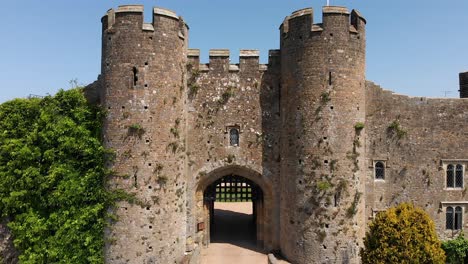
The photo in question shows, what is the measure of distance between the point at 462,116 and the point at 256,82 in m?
12.0

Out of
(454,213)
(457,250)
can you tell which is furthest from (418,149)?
(457,250)

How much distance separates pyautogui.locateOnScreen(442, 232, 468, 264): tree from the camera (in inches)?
750

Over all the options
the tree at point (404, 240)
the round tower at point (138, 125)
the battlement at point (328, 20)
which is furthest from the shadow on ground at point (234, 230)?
the battlement at point (328, 20)

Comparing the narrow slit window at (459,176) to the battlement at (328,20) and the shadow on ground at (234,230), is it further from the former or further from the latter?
the shadow on ground at (234,230)

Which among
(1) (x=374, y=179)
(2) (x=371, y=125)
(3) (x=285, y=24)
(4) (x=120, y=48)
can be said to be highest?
(3) (x=285, y=24)

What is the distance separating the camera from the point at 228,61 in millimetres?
19438

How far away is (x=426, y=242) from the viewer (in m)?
14.9

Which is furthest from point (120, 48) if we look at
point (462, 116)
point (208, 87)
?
point (462, 116)

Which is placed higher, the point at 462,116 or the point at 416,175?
the point at 462,116

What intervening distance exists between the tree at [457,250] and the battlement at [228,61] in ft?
46.1

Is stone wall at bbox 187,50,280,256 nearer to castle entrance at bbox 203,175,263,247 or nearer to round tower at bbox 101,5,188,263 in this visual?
round tower at bbox 101,5,188,263

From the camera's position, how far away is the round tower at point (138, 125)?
16703mm

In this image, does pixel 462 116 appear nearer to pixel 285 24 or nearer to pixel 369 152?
pixel 369 152

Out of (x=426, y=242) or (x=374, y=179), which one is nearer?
(x=426, y=242)
